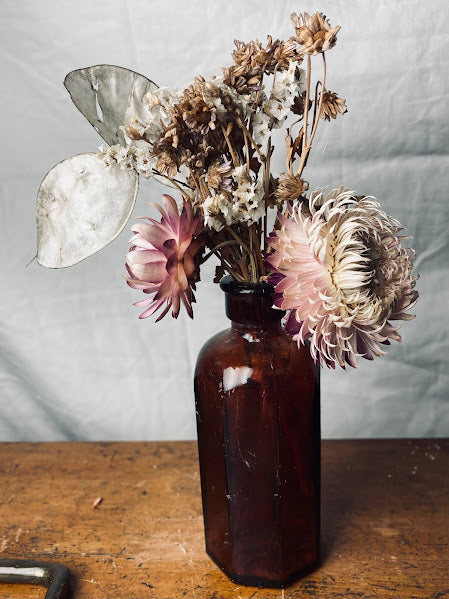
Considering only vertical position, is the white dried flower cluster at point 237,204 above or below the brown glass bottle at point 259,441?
above

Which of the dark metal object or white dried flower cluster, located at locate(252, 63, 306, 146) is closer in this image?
white dried flower cluster, located at locate(252, 63, 306, 146)

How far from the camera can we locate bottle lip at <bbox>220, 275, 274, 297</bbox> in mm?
654

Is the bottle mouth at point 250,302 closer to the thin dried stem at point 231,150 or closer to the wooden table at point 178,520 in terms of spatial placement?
the thin dried stem at point 231,150

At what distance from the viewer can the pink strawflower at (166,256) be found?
0.59 m

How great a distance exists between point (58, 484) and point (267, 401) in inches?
16.1

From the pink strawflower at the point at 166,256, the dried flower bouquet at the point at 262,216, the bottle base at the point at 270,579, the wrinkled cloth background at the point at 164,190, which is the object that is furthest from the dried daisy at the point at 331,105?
the bottle base at the point at 270,579

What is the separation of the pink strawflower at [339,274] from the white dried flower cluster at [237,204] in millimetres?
28

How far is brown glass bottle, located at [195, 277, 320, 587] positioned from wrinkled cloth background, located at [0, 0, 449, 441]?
35cm

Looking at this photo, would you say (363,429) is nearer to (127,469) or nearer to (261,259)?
(127,469)

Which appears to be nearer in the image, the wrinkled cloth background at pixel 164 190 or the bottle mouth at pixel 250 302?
the bottle mouth at pixel 250 302

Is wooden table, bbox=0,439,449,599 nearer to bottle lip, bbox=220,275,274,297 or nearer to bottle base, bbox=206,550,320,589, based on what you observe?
bottle base, bbox=206,550,320,589

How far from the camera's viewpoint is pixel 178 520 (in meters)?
0.87

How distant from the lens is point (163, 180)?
0.76m

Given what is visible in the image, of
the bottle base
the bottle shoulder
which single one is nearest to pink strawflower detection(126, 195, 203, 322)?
the bottle shoulder
